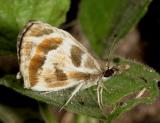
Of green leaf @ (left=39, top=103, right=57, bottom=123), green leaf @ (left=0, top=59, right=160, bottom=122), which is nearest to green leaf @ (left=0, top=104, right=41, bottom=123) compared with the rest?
green leaf @ (left=39, top=103, right=57, bottom=123)

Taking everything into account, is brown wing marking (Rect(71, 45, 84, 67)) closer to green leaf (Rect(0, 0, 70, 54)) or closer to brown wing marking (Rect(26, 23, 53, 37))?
brown wing marking (Rect(26, 23, 53, 37))

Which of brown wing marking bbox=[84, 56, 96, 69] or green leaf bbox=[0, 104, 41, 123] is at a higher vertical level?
brown wing marking bbox=[84, 56, 96, 69]

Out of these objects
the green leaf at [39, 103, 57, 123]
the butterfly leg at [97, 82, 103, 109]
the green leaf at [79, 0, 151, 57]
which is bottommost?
the green leaf at [39, 103, 57, 123]

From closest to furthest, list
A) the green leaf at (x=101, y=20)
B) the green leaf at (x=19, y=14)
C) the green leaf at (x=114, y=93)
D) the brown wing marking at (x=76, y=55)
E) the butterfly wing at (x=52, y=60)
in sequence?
the green leaf at (x=114, y=93)
the butterfly wing at (x=52, y=60)
the brown wing marking at (x=76, y=55)
the green leaf at (x=19, y=14)
the green leaf at (x=101, y=20)

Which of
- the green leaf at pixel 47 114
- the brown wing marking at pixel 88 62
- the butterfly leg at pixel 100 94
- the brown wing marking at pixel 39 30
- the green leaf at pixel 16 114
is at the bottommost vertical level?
the green leaf at pixel 16 114

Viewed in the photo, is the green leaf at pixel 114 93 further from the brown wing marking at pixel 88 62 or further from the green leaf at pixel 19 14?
the green leaf at pixel 19 14

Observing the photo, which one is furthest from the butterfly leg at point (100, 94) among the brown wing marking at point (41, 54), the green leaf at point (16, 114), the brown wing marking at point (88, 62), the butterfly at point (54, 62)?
the green leaf at point (16, 114)

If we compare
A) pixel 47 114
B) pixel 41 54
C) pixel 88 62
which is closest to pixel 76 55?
pixel 88 62
